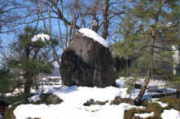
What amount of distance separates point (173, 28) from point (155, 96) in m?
2.02

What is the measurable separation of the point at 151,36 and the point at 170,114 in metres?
1.72

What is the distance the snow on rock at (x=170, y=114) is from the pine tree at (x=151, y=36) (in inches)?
33.3

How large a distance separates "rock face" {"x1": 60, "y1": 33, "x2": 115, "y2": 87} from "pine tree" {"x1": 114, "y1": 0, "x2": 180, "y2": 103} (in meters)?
1.70

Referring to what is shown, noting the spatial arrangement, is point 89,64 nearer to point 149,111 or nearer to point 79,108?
point 79,108

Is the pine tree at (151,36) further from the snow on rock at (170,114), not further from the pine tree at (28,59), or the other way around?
the pine tree at (28,59)

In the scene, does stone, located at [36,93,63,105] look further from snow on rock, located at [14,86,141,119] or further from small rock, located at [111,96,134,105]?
small rock, located at [111,96,134,105]

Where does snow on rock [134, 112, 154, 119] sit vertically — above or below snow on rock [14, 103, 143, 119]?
above

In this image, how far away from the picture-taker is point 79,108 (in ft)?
16.5

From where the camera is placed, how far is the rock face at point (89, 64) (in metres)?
6.76

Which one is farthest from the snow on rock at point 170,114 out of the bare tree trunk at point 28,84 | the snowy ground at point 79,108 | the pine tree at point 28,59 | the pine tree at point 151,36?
the bare tree trunk at point 28,84

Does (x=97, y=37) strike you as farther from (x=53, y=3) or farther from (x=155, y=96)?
(x=53, y=3)

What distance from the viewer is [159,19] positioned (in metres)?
4.93

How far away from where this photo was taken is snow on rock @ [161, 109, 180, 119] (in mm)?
4066

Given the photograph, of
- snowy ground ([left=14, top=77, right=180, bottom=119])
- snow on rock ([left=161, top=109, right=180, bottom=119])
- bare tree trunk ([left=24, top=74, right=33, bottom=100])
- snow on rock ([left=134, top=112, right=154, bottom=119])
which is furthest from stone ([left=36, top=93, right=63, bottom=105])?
snow on rock ([left=161, top=109, right=180, bottom=119])
